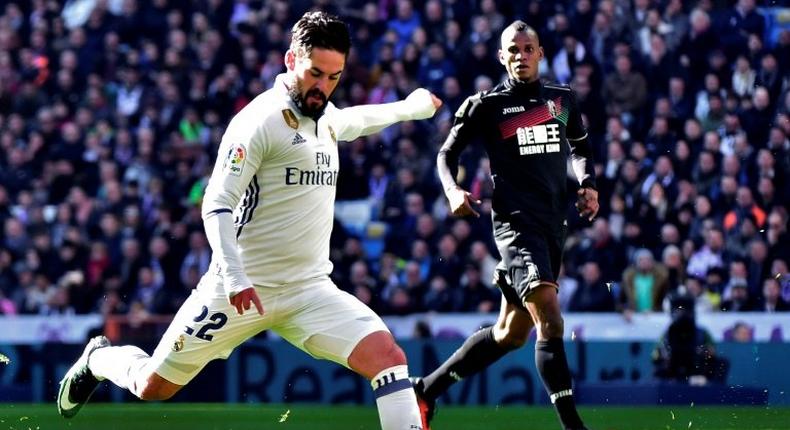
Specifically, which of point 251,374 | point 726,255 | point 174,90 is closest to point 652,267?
point 726,255

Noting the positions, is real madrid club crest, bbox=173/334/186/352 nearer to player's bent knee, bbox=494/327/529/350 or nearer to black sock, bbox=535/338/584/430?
black sock, bbox=535/338/584/430

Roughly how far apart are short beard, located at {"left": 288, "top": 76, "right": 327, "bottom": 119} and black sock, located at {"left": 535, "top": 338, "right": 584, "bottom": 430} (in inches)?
82.1

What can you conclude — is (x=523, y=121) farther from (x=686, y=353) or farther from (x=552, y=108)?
(x=686, y=353)

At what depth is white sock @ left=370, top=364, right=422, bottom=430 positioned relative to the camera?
6.44m

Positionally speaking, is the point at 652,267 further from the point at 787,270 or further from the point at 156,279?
the point at 156,279

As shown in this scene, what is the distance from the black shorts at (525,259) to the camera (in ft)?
26.5

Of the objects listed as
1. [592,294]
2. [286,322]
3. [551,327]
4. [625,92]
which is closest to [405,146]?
[625,92]

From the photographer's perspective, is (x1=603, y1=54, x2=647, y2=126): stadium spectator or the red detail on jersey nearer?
the red detail on jersey

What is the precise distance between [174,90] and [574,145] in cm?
1074

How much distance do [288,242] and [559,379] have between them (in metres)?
1.94

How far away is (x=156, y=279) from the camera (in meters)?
16.8

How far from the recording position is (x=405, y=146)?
17.2 m

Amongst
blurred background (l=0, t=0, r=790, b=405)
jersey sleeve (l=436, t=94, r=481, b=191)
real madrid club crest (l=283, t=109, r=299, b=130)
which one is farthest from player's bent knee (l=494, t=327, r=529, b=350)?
blurred background (l=0, t=0, r=790, b=405)

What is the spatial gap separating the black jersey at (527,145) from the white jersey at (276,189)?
164cm
